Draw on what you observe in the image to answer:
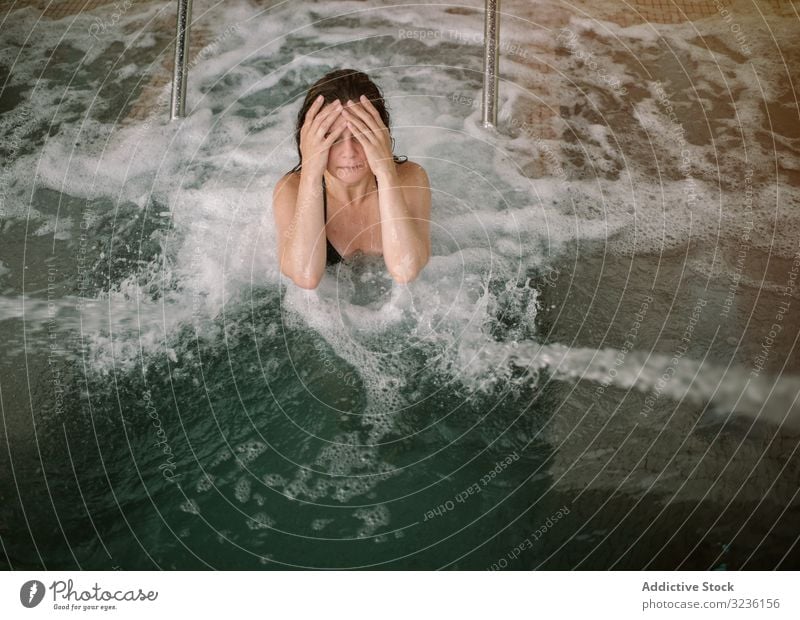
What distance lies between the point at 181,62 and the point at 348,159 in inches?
12.1

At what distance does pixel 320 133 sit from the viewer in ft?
3.11

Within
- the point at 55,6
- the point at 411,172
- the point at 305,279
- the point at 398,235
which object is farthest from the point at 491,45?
the point at 55,6

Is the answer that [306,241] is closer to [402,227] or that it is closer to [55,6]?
[402,227]

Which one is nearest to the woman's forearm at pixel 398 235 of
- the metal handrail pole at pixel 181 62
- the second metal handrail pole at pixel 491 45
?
the second metal handrail pole at pixel 491 45

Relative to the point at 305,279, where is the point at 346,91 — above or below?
above

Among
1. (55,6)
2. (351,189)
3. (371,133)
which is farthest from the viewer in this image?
(55,6)

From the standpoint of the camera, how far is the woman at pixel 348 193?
95cm

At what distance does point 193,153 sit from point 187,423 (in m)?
0.46

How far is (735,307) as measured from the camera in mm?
1002

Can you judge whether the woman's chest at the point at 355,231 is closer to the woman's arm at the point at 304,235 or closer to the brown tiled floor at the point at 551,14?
the woman's arm at the point at 304,235

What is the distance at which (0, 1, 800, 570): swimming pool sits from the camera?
2.64 feet
